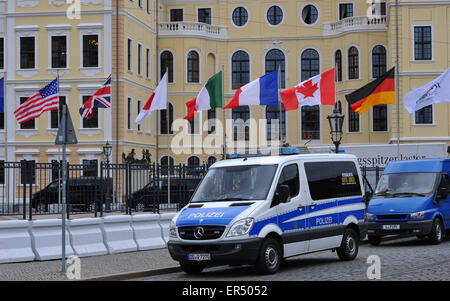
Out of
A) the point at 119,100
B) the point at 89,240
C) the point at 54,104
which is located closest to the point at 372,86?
the point at 54,104

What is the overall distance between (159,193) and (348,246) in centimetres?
669

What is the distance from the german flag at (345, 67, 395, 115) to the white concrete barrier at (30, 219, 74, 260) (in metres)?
A: 15.6

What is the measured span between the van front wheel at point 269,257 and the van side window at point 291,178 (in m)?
1.25

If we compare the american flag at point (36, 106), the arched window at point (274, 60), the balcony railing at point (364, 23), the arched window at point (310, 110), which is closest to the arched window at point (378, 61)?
the balcony railing at point (364, 23)

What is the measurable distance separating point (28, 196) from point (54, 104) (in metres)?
11.3

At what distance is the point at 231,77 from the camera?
59.7 metres

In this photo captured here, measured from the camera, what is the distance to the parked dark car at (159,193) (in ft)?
73.6

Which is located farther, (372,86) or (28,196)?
(372,86)

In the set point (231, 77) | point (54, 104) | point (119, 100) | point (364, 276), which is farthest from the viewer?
point (231, 77)

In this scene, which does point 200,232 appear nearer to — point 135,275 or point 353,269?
point 135,275

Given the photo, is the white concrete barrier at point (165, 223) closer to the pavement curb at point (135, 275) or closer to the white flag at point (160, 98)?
the pavement curb at point (135, 275)

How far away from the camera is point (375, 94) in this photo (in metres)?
31.7

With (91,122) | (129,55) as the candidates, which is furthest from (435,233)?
(129,55)
